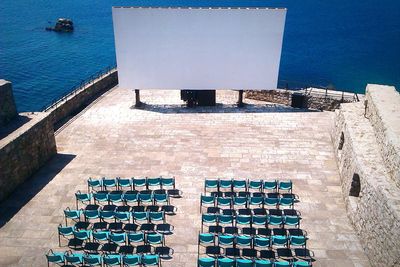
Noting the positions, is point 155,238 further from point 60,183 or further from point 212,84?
point 212,84

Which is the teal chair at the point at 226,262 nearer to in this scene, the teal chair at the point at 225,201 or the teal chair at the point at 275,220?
the teal chair at the point at 275,220

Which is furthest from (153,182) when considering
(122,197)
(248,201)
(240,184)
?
(248,201)

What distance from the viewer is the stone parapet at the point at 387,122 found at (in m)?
12.6

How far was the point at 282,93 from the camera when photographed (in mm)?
25203

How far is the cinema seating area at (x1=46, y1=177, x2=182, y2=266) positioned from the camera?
11.6 meters

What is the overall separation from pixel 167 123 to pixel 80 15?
7814 centimetres

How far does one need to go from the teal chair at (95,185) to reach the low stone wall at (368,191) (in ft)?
33.2

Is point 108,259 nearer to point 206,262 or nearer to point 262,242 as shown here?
point 206,262

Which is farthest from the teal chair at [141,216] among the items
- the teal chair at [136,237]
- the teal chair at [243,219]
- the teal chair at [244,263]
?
the teal chair at [244,263]

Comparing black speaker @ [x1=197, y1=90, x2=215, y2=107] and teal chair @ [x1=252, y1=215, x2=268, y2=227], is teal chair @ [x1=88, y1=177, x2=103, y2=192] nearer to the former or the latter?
teal chair @ [x1=252, y1=215, x2=268, y2=227]

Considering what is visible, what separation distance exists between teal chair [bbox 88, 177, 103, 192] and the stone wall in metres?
4.75

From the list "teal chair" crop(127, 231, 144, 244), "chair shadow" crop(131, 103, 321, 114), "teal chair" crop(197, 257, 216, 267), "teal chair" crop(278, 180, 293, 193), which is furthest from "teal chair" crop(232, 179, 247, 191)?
"chair shadow" crop(131, 103, 321, 114)

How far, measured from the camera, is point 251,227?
44.9ft

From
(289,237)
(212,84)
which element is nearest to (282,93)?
(212,84)
